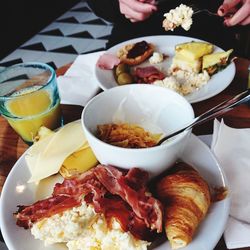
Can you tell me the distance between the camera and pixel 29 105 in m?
0.82

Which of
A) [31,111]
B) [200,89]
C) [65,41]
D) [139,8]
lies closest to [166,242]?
[31,111]

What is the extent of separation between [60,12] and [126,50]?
2.85 m

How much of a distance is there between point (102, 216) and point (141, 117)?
25cm

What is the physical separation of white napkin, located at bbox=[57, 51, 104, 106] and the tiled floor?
1744mm

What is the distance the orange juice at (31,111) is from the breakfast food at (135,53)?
41 centimetres

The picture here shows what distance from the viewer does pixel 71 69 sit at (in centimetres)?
117

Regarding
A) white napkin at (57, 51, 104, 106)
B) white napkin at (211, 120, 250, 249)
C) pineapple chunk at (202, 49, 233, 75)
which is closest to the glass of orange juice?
white napkin at (57, 51, 104, 106)

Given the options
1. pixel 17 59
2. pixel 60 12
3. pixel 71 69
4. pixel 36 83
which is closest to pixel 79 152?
pixel 36 83

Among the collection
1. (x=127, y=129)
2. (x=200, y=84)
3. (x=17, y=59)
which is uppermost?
(x=127, y=129)

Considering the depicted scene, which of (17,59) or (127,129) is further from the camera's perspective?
(17,59)

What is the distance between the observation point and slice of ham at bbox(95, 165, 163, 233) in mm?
541

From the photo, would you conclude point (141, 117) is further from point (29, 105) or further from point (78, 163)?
point (29, 105)

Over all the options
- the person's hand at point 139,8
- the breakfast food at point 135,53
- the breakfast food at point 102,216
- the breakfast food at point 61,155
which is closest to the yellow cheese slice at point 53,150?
→ the breakfast food at point 61,155

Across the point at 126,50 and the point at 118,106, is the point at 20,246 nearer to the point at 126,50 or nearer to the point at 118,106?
the point at 118,106
